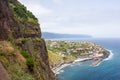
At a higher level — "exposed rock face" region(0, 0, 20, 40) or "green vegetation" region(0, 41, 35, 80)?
"exposed rock face" region(0, 0, 20, 40)

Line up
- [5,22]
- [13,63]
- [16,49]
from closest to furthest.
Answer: [13,63], [16,49], [5,22]

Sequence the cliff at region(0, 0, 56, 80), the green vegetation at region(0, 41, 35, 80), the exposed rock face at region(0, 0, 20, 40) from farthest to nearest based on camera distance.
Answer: the exposed rock face at region(0, 0, 20, 40) → the cliff at region(0, 0, 56, 80) → the green vegetation at region(0, 41, 35, 80)

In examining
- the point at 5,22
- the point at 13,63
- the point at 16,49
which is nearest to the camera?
the point at 13,63

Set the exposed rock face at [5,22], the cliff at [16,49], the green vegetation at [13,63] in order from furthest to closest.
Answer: the exposed rock face at [5,22]
the cliff at [16,49]
the green vegetation at [13,63]

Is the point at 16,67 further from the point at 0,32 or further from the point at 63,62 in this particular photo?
the point at 63,62

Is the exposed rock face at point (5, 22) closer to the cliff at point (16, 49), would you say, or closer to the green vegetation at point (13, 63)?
the cliff at point (16, 49)

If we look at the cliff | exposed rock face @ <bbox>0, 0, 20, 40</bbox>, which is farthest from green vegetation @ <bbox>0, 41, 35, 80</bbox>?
exposed rock face @ <bbox>0, 0, 20, 40</bbox>

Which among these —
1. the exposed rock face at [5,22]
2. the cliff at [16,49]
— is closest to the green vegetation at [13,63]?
the cliff at [16,49]

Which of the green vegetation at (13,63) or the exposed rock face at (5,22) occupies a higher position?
the exposed rock face at (5,22)

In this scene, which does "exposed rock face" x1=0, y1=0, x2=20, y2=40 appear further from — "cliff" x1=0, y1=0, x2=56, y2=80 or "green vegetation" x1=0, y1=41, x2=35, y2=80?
"green vegetation" x1=0, y1=41, x2=35, y2=80

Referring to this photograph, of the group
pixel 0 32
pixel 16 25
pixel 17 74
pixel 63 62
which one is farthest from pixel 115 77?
pixel 17 74

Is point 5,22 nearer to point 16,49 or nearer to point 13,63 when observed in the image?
point 16,49

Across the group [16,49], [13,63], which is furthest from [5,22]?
[13,63]
